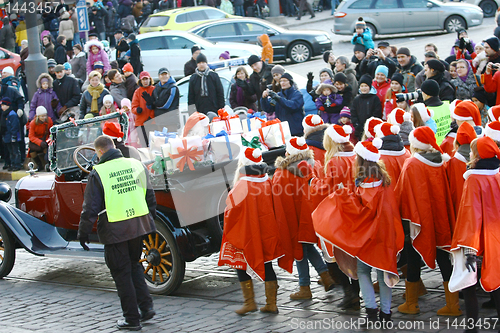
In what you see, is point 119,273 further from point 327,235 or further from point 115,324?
point 327,235

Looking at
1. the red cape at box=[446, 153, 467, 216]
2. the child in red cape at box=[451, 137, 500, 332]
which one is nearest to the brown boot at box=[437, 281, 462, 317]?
the child in red cape at box=[451, 137, 500, 332]

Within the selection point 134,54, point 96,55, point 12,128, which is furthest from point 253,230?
point 134,54

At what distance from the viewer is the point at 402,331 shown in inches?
214

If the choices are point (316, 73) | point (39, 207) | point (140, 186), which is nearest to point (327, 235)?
point (140, 186)

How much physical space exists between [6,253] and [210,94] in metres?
5.22

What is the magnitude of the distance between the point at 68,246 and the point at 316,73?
478 inches

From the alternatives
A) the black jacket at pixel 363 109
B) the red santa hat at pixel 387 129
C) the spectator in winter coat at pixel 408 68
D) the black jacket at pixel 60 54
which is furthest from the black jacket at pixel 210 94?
the black jacket at pixel 60 54

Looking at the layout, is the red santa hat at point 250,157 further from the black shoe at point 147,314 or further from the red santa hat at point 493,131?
the red santa hat at point 493,131

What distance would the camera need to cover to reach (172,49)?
1925 cm

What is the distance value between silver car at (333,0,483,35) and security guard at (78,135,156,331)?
1706cm

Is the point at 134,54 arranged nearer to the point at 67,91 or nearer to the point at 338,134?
the point at 67,91

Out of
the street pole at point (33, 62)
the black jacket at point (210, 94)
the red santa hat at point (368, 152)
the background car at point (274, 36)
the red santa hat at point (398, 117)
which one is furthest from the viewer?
the background car at point (274, 36)

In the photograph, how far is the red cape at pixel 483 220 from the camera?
201 inches

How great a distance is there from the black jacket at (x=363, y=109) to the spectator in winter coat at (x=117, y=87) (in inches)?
207
